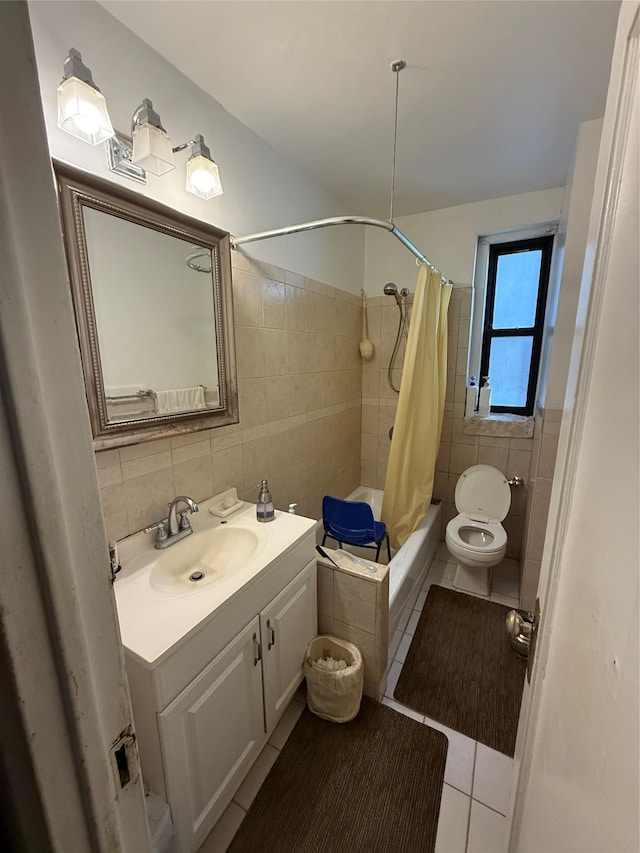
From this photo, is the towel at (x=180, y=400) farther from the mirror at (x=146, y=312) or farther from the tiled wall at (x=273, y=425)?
the tiled wall at (x=273, y=425)

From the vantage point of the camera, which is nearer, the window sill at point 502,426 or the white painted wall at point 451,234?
the white painted wall at point 451,234

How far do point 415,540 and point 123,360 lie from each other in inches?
76.1

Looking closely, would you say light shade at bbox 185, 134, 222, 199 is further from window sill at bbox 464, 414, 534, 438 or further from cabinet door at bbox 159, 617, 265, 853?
window sill at bbox 464, 414, 534, 438

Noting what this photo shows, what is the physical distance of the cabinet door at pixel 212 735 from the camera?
3.02ft

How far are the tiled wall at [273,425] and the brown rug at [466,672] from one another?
3.21ft

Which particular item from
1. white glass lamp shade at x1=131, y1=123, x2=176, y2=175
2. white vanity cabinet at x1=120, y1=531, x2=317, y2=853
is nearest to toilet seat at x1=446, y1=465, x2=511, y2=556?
white vanity cabinet at x1=120, y1=531, x2=317, y2=853

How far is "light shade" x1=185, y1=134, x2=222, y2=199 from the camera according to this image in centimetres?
118

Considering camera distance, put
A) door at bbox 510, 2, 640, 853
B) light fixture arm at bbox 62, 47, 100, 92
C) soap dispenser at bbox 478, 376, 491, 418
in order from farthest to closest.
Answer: soap dispenser at bbox 478, 376, 491, 418
light fixture arm at bbox 62, 47, 100, 92
door at bbox 510, 2, 640, 853

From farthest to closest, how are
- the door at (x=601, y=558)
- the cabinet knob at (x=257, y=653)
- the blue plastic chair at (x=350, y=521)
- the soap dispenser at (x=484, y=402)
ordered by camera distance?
the soap dispenser at (x=484, y=402), the blue plastic chair at (x=350, y=521), the cabinet knob at (x=257, y=653), the door at (x=601, y=558)

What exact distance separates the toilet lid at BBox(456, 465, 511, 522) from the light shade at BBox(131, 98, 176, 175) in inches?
94.8

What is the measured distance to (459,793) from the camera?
1228 millimetres

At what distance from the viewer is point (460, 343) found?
2.55 m

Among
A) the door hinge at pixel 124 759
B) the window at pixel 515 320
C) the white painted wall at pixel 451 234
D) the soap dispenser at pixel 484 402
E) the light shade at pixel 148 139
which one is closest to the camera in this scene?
the door hinge at pixel 124 759

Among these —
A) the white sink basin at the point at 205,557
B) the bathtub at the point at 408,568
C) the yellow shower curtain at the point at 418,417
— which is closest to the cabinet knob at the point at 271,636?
the white sink basin at the point at 205,557
